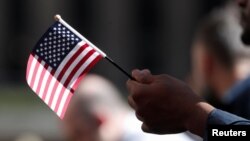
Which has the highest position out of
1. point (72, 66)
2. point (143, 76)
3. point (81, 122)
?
point (81, 122)

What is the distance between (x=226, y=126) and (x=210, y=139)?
0.06 m

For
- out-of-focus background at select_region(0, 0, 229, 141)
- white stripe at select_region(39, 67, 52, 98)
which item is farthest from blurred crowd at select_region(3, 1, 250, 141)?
out-of-focus background at select_region(0, 0, 229, 141)

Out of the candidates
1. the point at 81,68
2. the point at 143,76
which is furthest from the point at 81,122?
the point at 143,76

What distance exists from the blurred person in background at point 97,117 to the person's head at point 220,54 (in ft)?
1.46

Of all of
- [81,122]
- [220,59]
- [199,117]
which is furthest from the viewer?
[81,122]

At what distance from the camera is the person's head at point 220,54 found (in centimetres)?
621

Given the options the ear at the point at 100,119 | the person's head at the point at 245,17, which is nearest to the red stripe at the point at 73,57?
the person's head at the point at 245,17

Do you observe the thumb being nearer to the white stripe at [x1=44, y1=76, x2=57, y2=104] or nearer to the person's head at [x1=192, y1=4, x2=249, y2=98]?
the white stripe at [x1=44, y1=76, x2=57, y2=104]

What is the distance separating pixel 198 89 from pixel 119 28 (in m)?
22.4

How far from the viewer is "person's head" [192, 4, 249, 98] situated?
20.4 feet

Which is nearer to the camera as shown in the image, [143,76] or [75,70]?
[143,76]

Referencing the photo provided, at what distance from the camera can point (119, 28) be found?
29125 mm

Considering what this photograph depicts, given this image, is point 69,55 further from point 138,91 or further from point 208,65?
point 208,65

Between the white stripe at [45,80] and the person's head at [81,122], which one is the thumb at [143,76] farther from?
the person's head at [81,122]
